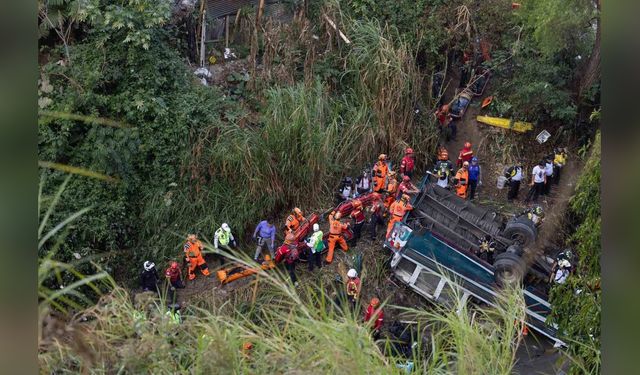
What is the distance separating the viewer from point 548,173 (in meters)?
13.6

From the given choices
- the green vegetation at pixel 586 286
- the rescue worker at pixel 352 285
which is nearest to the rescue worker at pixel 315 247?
the rescue worker at pixel 352 285

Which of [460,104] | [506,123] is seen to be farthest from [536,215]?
[460,104]

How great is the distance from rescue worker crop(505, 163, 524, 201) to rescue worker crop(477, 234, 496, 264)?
6.60 ft

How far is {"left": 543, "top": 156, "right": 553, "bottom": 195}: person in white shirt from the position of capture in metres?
13.5

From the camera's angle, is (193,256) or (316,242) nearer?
(316,242)

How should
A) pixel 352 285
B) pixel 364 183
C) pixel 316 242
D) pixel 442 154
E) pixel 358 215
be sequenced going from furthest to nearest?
1. pixel 442 154
2. pixel 364 183
3. pixel 358 215
4. pixel 316 242
5. pixel 352 285

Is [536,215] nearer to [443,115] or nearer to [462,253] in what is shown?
[462,253]

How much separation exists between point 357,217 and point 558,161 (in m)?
4.25

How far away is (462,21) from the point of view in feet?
49.8

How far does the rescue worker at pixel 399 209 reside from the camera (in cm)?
1222

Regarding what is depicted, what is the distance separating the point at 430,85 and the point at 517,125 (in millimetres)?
1998

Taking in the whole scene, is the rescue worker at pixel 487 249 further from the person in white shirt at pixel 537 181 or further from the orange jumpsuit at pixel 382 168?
the orange jumpsuit at pixel 382 168

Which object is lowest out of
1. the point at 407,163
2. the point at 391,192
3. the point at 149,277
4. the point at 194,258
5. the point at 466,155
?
the point at 149,277
